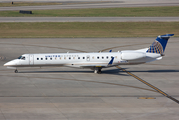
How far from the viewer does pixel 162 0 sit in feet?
454

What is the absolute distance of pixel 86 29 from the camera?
76.9 m

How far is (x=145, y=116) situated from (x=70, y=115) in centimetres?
694

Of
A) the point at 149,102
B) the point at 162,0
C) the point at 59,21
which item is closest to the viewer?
Answer: the point at 149,102

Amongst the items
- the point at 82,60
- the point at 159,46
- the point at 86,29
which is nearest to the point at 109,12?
the point at 86,29

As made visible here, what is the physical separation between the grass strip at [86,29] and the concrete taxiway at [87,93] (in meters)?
20.4

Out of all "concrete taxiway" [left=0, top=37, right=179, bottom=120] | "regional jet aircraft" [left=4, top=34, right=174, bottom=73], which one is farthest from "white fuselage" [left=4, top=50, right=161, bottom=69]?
"concrete taxiway" [left=0, top=37, right=179, bottom=120]

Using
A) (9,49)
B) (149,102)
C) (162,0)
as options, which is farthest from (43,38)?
(162,0)

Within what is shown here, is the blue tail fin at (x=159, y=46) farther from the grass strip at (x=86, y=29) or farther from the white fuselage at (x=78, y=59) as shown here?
the grass strip at (x=86, y=29)

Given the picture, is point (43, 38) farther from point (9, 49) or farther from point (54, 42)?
point (9, 49)

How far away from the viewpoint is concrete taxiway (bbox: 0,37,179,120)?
2616 cm

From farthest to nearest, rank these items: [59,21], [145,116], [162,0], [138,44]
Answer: [162,0], [59,21], [138,44], [145,116]

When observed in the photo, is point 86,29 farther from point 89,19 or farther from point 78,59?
point 78,59

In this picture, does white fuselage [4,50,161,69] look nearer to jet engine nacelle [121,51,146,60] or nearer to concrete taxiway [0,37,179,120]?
jet engine nacelle [121,51,146,60]

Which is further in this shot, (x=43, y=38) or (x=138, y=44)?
(x=43, y=38)
